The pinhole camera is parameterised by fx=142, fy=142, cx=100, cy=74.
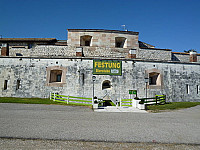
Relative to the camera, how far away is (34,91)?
1519 centimetres

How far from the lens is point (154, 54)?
1820 centimetres

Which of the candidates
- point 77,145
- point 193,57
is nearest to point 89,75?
point 77,145

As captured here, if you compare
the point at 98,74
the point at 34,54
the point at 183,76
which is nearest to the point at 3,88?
the point at 34,54

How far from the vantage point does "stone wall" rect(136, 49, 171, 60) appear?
704 inches

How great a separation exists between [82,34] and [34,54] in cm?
645

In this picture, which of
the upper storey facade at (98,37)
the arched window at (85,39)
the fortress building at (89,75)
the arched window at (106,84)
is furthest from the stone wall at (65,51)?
the arched window at (106,84)

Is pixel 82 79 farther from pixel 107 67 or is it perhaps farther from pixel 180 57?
pixel 180 57

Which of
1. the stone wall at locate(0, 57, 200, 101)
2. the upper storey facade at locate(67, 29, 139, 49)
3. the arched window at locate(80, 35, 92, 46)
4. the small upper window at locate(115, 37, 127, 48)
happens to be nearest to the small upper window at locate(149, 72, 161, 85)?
the stone wall at locate(0, 57, 200, 101)

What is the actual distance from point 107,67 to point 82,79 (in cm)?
305

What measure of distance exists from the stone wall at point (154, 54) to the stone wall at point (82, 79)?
1802 mm

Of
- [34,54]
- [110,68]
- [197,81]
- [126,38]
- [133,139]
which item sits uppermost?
[126,38]

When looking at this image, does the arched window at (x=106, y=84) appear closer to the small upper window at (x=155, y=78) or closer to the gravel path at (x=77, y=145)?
the small upper window at (x=155, y=78)

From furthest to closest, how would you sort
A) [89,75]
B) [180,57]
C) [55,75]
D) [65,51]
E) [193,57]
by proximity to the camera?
[180,57]
[193,57]
[65,51]
[55,75]
[89,75]

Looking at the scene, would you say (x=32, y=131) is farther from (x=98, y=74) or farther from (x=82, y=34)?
(x=82, y=34)
